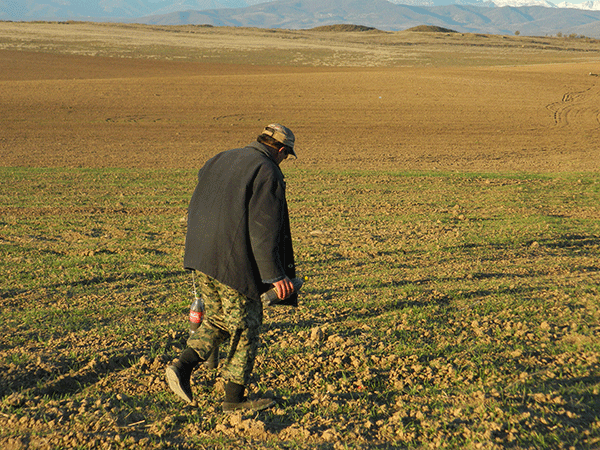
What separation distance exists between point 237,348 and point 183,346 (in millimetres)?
1414

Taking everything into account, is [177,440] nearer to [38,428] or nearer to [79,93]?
[38,428]

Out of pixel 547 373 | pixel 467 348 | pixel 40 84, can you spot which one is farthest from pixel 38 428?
pixel 40 84

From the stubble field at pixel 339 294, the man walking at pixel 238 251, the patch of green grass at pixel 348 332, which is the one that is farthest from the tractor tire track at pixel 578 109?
the man walking at pixel 238 251

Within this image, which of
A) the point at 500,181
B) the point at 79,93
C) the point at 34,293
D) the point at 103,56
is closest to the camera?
the point at 34,293

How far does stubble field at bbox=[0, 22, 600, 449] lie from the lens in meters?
3.85

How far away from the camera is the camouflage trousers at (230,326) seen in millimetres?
3730

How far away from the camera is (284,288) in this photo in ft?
11.9

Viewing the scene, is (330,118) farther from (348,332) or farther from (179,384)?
(179,384)

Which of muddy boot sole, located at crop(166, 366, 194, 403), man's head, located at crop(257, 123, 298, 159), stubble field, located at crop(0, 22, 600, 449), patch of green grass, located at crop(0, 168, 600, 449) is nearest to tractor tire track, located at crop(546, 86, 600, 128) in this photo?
stubble field, located at crop(0, 22, 600, 449)

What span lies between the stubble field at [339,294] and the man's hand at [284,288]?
942 mm

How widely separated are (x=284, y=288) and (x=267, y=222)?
1.49 ft

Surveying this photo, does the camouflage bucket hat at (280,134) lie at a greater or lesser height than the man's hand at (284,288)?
greater

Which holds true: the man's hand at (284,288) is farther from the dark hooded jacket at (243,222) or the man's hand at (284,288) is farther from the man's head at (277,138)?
the man's head at (277,138)

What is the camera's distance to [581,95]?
31.6 metres
